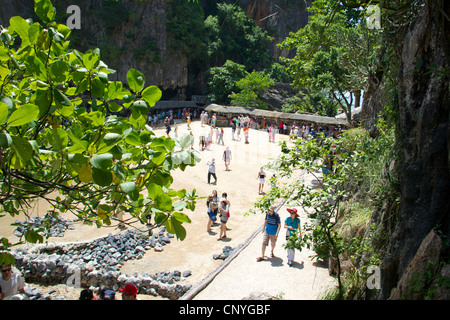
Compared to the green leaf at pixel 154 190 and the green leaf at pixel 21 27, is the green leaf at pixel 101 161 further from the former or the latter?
the green leaf at pixel 21 27

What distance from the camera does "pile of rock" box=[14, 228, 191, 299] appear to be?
8547 mm

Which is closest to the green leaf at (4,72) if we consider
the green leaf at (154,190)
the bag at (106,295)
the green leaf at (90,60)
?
the green leaf at (90,60)

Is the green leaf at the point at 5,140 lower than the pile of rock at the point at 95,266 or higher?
higher

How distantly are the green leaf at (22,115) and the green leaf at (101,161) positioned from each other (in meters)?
0.50

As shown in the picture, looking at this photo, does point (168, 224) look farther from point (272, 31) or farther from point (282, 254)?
point (272, 31)

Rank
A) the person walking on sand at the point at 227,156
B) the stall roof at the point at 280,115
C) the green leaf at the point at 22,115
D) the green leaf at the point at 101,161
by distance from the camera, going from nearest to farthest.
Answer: the green leaf at the point at 22,115 < the green leaf at the point at 101,161 < the person walking on sand at the point at 227,156 < the stall roof at the point at 280,115

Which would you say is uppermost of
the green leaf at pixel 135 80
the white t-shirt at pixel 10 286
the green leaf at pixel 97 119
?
Result: the green leaf at pixel 135 80

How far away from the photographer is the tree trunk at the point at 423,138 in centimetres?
449

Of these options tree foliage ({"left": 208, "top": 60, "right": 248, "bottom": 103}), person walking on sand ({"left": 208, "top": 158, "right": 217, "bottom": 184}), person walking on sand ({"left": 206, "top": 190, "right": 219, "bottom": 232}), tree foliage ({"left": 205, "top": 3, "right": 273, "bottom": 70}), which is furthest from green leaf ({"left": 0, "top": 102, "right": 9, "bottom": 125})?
tree foliage ({"left": 205, "top": 3, "right": 273, "bottom": 70})

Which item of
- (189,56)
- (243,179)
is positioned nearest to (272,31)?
(189,56)

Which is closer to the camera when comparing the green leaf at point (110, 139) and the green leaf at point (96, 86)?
the green leaf at point (110, 139)

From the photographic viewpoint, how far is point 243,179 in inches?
684

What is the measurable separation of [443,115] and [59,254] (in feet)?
34.4

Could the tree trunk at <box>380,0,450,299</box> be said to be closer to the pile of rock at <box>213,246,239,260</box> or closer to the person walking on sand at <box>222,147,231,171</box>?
the pile of rock at <box>213,246,239,260</box>
